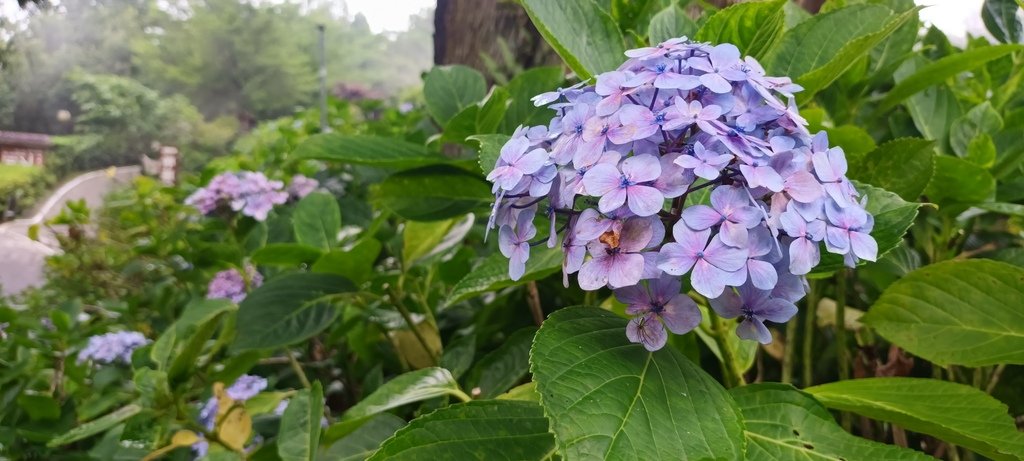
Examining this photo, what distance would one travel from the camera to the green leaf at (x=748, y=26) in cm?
42

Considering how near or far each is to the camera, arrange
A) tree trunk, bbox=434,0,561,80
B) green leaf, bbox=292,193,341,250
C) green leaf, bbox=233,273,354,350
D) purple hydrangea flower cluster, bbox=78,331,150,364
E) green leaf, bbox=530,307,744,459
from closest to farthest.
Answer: green leaf, bbox=530,307,744,459 < green leaf, bbox=233,273,354,350 < green leaf, bbox=292,193,341,250 < purple hydrangea flower cluster, bbox=78,331,150,364 < tree trunk, bbox=434,0,561,80

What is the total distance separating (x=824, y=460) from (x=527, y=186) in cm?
21

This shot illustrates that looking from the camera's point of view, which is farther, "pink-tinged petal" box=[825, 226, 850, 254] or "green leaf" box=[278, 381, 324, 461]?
"green leaf" box=[278, 381, 324, 461]

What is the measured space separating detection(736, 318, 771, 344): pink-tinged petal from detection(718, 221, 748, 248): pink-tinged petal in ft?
0.16

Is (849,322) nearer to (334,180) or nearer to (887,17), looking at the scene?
(887,17)

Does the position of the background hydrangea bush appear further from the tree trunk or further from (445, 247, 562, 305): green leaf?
the tree trunk

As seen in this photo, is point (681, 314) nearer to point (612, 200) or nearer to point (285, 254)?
point (612, 200)

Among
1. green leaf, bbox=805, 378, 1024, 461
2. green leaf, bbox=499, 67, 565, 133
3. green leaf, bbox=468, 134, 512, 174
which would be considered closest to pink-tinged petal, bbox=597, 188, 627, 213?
green leaf, bbox=468, 134, 512, 174

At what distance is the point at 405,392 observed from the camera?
1.58 ft

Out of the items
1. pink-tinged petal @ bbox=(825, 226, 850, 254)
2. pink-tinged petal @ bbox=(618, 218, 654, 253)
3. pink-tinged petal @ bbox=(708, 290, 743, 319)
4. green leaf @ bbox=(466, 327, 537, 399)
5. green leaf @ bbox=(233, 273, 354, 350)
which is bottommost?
green leaf @ bbox=(466, 327, 537, 399)

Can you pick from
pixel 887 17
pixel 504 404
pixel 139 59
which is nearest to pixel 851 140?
pixel 887 17

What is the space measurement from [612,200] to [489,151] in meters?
0.14

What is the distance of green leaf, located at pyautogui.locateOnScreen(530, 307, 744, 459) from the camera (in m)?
0.28

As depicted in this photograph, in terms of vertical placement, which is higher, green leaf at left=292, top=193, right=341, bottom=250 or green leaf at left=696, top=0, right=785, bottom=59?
green leaf at left=696, top=0, right=785, bottom=59
